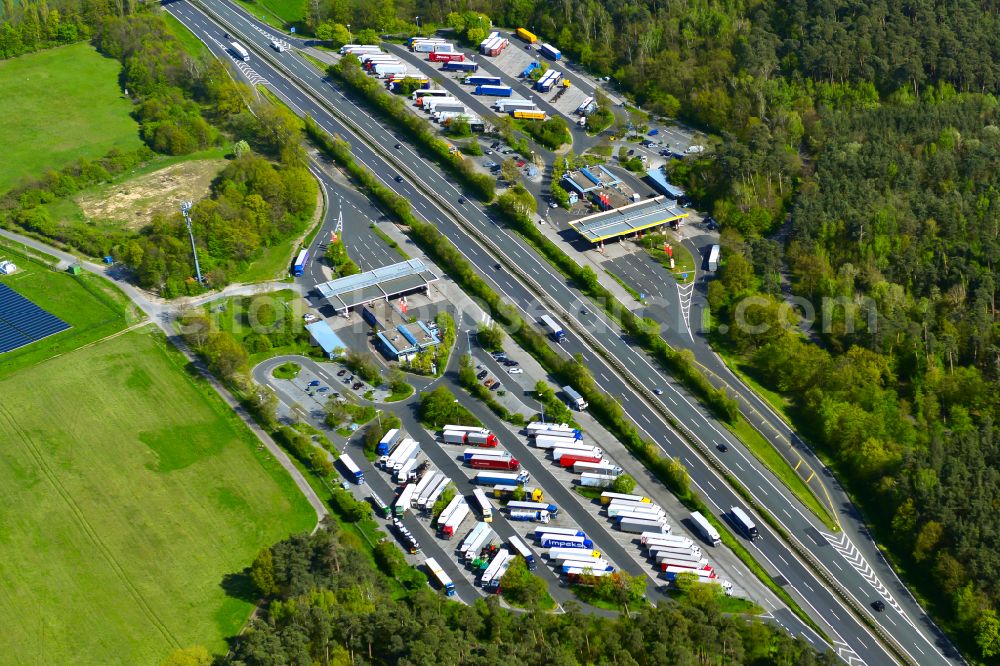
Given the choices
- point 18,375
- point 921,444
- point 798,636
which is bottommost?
point 18,375

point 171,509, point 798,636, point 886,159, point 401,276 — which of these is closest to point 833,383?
point 798,636

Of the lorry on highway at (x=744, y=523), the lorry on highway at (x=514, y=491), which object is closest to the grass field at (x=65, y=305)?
the lorry on highway at (x=514, y=491)

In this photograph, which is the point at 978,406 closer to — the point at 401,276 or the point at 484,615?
the point at 484,615

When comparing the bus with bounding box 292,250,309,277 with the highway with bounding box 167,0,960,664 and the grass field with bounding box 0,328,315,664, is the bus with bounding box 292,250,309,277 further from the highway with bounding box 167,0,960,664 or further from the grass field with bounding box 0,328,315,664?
the grass field with bounding box 0,328,315,664

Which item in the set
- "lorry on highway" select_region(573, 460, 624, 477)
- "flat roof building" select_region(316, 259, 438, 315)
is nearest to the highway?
"lorry on highway" select_region(573, 460, 624, 477)

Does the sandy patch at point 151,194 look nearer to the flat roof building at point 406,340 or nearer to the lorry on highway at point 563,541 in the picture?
the flat roof building at point 406,340
